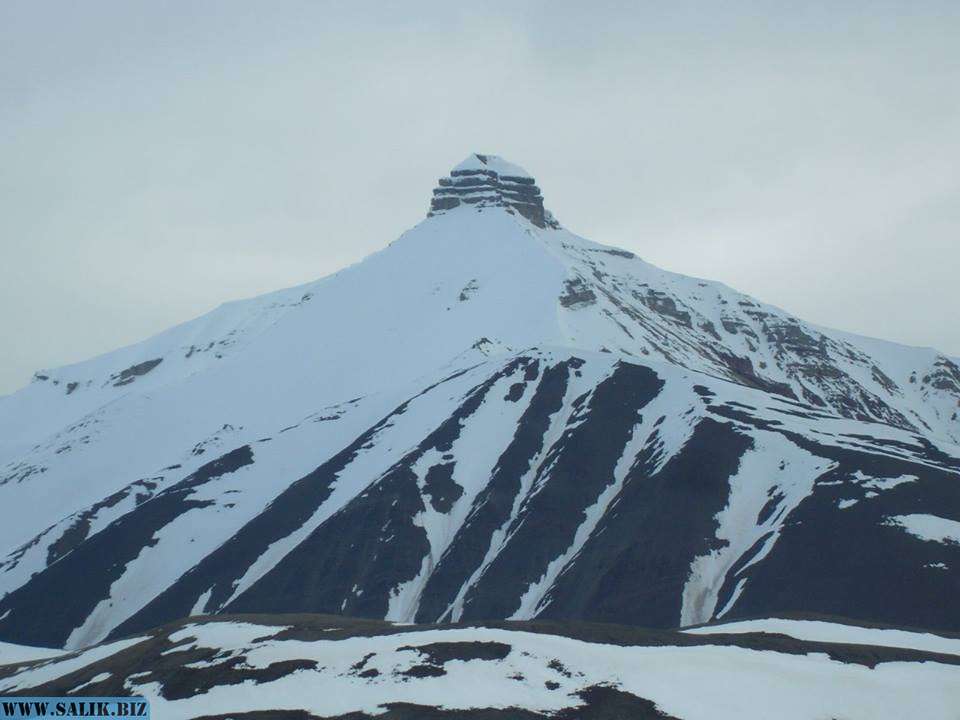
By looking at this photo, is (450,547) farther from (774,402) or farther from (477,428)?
(774,402)

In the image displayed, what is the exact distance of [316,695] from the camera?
204ft

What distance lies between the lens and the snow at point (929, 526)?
100875mm

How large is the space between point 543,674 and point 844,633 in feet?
76.2

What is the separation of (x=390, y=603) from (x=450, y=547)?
11194mm

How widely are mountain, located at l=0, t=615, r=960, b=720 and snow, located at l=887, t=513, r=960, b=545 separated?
2993cm

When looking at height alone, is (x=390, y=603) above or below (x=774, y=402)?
below

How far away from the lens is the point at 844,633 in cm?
7294

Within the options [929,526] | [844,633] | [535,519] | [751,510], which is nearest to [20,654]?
[535,519]

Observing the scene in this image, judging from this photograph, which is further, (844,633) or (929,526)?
(929,526)

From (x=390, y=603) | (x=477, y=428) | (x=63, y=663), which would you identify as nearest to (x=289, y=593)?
(x=390, y=603)

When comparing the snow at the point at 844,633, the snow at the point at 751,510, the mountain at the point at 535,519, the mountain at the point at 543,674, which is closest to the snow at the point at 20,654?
the mountain at the point at 535,519

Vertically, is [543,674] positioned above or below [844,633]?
below

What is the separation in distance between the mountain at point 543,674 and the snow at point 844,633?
13 centimetres

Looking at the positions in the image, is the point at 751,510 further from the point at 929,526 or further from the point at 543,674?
the point at 543,674
